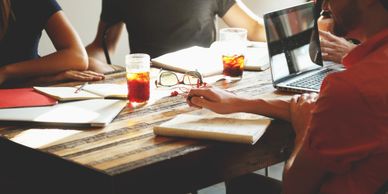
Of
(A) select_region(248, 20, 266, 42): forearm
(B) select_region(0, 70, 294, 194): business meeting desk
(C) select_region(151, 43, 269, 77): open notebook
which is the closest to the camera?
(B) select_region(0, 70, 294, 194): business meeting desk

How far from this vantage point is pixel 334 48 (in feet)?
6.88

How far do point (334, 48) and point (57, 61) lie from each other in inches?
41.5

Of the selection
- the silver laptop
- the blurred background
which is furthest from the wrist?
the blurred background

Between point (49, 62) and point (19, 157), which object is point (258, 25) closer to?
point (49, 62)

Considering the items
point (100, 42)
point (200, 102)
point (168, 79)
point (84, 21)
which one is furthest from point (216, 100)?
point (84, 21)

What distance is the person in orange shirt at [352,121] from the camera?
967mm

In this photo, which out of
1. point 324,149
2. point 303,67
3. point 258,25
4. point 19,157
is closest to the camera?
point 324,149

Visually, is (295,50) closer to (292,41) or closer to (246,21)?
(292,41)

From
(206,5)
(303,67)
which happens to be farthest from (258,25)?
(303,67)

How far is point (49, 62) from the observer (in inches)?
80.1

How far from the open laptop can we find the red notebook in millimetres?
705

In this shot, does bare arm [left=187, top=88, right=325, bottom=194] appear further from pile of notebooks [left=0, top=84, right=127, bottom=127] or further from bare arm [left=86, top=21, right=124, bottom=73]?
bare arm [left=86, top=21, right=124, bottom=73]

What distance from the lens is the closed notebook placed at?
1244 millimetres

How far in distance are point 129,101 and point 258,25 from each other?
109 centimetres
